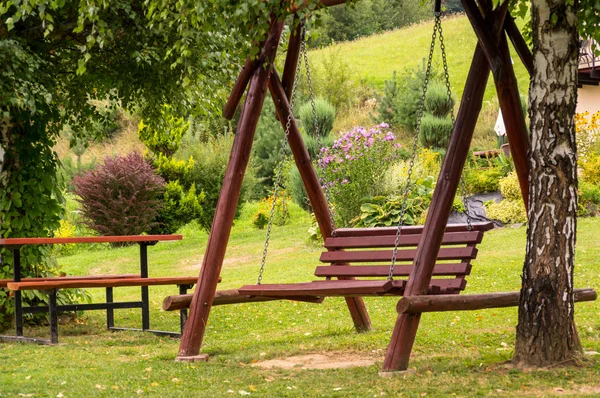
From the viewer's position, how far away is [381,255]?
7352mm

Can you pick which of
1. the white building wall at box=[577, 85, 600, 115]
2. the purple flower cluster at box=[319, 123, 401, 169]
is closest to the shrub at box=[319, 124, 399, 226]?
the purple flower cluster at box=[319, 123, 401, 169]

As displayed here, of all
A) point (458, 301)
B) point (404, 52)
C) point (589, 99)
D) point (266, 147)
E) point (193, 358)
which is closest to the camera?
point (458, 301)

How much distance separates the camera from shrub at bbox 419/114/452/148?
71.8 feet

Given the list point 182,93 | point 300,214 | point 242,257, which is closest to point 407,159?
point 300,214

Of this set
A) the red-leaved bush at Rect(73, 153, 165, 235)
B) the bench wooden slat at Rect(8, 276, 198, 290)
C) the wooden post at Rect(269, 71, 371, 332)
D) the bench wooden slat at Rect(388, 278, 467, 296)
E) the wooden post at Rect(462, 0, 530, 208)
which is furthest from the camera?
the red-leaved bush at Rect(73, 153, 165, 235)

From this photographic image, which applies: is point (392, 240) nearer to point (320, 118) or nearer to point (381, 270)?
point (381, 270)

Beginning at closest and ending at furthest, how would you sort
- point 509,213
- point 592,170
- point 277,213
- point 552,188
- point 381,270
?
1. point 552,188
2. point 381,270
3. point 509,213
4. point 592,170
5. point 277,213

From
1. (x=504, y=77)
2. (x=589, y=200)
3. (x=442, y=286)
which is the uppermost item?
(x=504, y=77)

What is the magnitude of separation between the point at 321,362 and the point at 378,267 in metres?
0.88

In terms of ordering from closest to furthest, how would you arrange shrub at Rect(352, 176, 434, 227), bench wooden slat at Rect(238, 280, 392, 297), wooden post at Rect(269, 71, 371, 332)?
bench wooden slat at Rect(238, 280, 392, 297) → wooden post at Rect(269, 71, 371, 332) → shrub at Rect(352, 176, 434, 227)

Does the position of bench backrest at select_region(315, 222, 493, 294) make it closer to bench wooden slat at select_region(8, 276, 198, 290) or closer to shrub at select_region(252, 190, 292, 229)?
bench wooden slat at select_region(8, 276, 198, 290)

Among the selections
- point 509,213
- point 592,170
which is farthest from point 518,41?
point 592,170

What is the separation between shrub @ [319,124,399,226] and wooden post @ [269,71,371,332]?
7.82 meters

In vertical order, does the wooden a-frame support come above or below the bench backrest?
above
